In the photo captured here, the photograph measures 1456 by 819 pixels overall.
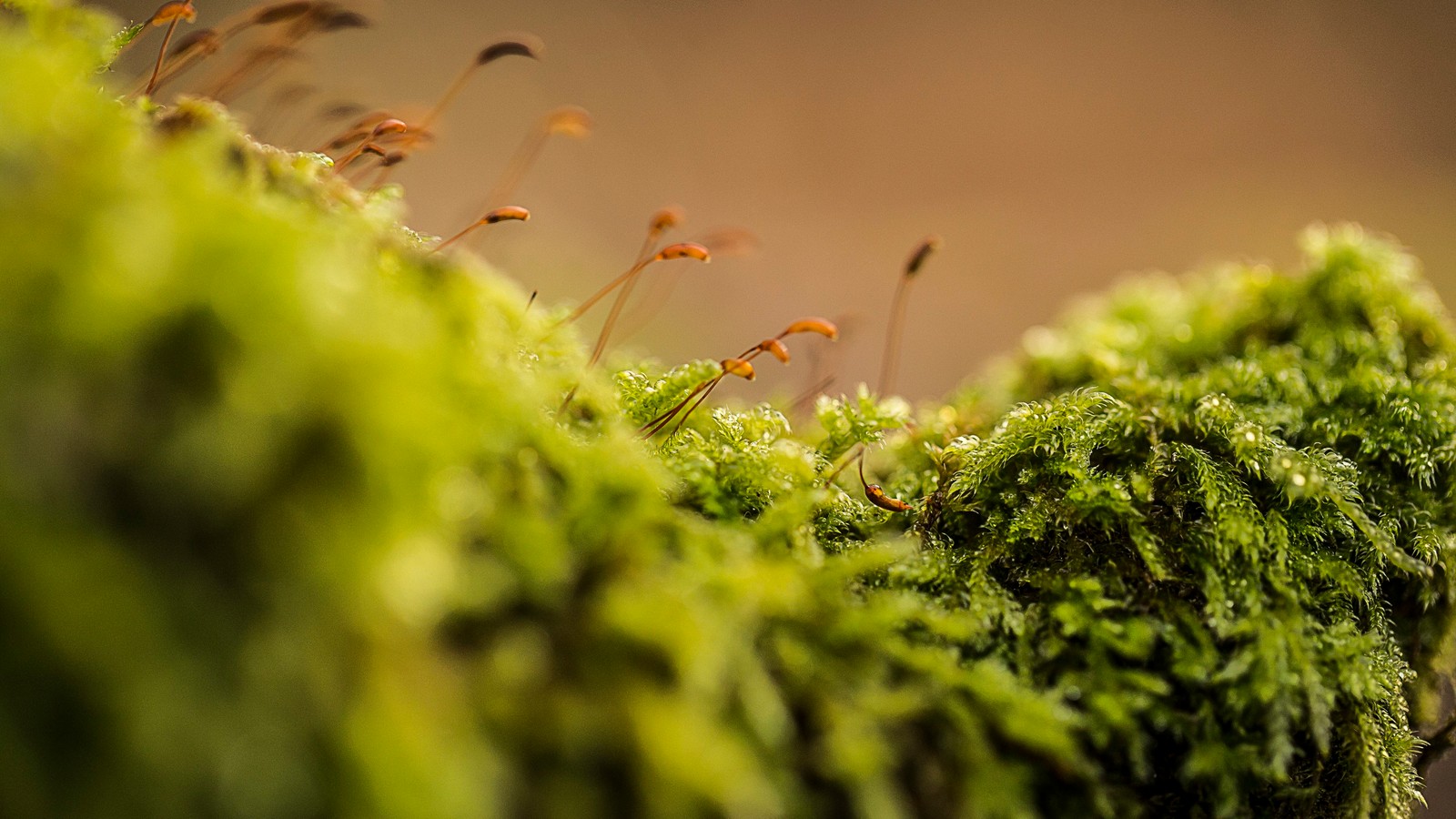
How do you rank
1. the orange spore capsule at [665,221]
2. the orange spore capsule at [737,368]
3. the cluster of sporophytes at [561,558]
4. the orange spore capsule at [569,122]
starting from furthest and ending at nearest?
the orange spore capsule at [569,122] < the orange spore capsule at [665,221] < the orange spore capsule at [737,368] < the cluster of sporophytes at [561,558]

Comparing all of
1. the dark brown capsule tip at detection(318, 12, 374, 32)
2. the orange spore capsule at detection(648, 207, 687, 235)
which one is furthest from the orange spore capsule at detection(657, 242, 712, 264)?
the dark brown capsule tip at detection(318, 12, 374, 32)

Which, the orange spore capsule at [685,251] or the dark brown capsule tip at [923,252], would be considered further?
the dark brown capsule tip at [923,252]

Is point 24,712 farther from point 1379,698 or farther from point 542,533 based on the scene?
point 1379,698

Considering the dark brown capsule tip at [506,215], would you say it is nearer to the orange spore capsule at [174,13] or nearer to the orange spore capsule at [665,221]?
the orange spore capsule at [665,221]

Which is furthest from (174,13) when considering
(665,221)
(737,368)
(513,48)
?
(737,368)

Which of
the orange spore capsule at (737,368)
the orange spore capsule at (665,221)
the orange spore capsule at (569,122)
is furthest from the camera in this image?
the orange spore capsule at (569,122)

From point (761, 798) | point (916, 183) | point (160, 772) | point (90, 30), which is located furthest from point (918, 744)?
point (916, 183)

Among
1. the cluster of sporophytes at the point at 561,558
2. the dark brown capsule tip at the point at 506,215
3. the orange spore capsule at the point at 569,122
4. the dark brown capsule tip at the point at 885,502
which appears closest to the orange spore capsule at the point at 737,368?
the cluster of sporophytes at the point at 561,558

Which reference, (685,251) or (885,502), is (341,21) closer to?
(685,251)
